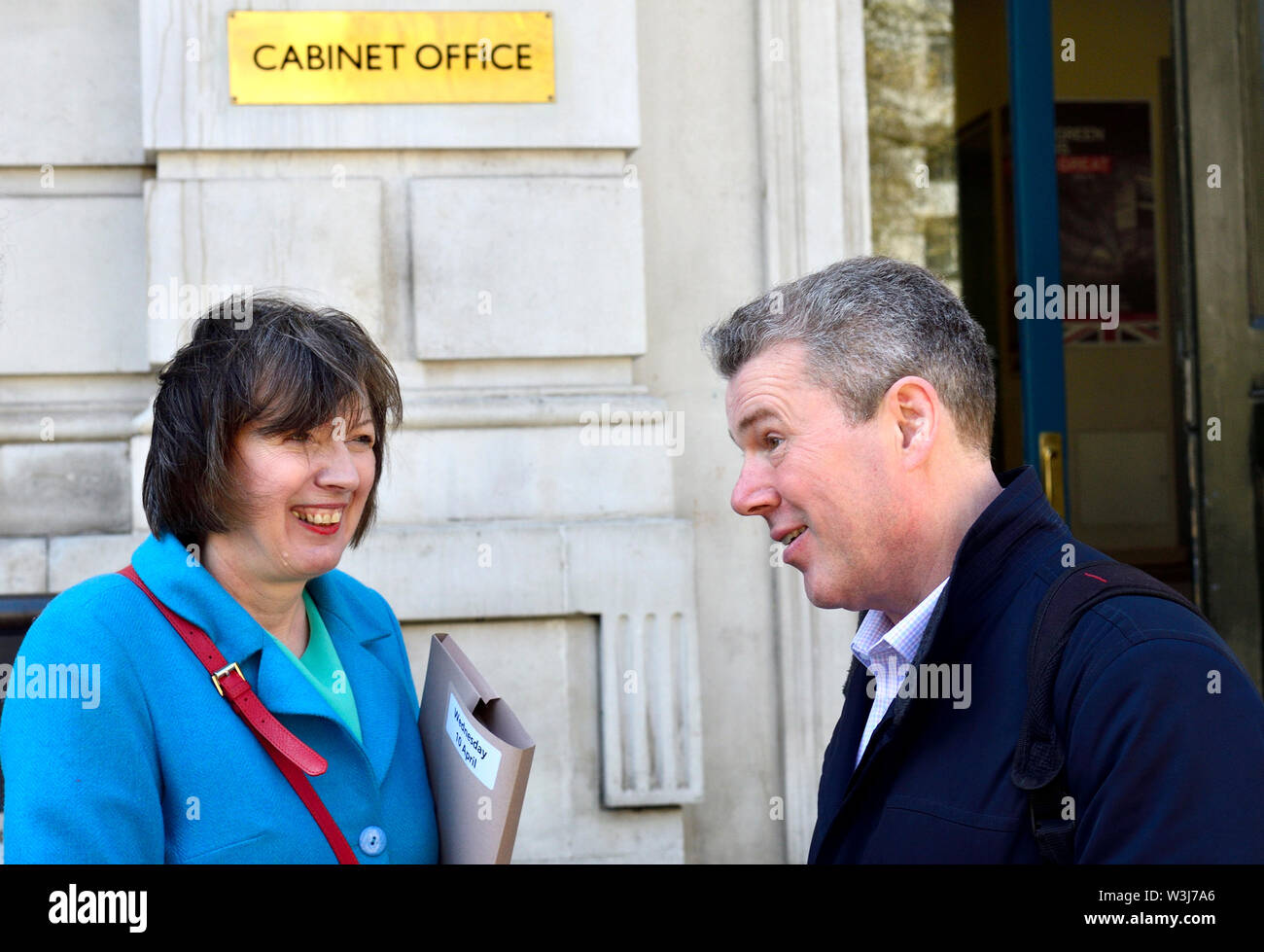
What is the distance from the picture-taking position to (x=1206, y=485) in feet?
14.9

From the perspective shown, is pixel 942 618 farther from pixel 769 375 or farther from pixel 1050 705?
pixel 769 375

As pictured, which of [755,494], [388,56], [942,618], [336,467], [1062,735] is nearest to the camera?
[1062,735]

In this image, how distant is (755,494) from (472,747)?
578 millimetres

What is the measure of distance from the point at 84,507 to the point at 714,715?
1899 mm

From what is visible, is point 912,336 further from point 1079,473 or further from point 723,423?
point 1079,473

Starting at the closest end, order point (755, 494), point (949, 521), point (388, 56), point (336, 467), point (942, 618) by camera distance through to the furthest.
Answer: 1. point (942, 618)
2. point (949, 521)
3. point (755, 494)
4. point (336, 467)
5. point (388, 56)

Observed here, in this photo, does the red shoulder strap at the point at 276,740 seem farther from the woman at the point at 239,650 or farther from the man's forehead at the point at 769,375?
the man's forehead at the point at 769,375

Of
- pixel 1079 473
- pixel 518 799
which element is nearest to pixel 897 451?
pixel 518 799

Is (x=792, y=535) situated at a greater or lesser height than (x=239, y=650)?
greater

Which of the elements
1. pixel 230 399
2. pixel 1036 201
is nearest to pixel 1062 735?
pixel 230 399

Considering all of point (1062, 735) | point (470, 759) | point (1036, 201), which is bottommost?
point (470, 759)

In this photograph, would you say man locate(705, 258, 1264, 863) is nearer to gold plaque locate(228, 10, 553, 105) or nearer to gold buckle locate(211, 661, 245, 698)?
gold buckle locate(211, 661, 245, 698)

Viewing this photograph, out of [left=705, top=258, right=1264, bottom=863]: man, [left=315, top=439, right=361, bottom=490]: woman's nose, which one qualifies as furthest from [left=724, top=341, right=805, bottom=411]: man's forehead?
[left=315, top=439, right=361, bottom=490]: woman's nose

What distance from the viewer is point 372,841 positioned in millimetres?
2072
